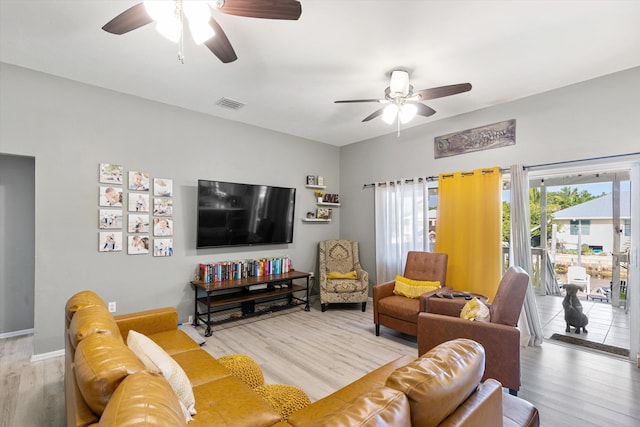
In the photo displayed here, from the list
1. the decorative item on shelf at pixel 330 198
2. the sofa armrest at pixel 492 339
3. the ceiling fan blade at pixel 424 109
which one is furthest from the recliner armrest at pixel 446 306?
the decorative item on shelf at pixel 330 198

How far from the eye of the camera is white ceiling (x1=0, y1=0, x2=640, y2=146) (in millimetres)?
2141

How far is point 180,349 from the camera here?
2.18 meters

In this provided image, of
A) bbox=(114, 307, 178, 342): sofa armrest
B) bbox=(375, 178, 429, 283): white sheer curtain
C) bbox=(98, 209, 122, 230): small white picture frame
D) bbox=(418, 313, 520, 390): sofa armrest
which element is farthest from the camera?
bbox=(375, 178, 429, 283): white sheer curtain

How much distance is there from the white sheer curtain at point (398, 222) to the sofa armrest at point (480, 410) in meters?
3.38

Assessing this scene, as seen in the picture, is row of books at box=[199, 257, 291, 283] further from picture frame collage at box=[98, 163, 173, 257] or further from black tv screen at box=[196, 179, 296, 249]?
picture frame collage at box=[98, 163, 173, 257]

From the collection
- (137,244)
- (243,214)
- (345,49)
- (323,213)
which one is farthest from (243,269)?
(345,49)

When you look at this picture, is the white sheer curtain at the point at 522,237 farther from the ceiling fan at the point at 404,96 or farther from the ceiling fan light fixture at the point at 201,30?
the ceiling fan light fixture at the point at 201,30

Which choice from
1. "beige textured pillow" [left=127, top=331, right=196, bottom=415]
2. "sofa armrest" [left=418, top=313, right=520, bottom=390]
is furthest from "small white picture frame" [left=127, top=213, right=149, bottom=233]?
"sofa armrest" [left=418, top=313, right=520, bottom=390]

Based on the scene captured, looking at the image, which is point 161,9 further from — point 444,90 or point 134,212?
point 134,212

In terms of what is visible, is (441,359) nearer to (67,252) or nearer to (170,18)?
(170,18)

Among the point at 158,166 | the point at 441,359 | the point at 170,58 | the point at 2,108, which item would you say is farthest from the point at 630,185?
the point at 2,108

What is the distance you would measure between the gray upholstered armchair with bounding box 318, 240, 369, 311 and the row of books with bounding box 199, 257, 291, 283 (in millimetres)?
659

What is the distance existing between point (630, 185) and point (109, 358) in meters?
4.51

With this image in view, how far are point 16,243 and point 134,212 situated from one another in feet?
4.98
